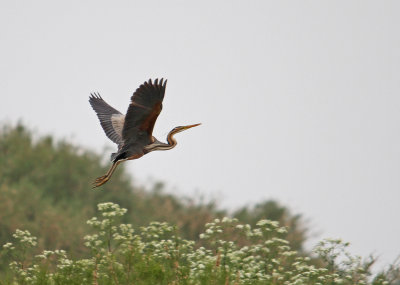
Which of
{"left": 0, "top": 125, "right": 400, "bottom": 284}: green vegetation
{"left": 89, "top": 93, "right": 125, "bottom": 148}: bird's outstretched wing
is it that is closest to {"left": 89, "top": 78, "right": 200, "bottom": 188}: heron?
{"left": 89, "top": 93, "right": 125, "bottom": 148}: bird's outstretched wing

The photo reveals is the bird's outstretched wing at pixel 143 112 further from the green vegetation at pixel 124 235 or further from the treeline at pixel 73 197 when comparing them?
the treeline at pixel 73 197

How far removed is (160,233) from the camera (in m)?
10.4

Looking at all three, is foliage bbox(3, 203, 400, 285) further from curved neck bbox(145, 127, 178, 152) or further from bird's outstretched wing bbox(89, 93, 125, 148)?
bird's outstretched wing bbox(89, 93, 125, 148)

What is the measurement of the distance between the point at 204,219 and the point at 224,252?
1972cm

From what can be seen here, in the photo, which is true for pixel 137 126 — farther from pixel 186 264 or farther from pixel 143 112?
pixel 186 264

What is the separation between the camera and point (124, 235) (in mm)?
10688

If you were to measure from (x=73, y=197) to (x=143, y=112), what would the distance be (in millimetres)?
19275

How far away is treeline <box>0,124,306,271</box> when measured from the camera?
88.8ft

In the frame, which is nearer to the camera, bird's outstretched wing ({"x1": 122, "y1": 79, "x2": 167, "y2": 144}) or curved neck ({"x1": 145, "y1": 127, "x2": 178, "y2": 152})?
bird's outstretched wing ({"x1": 122, "y1": 79, "x2": 167, "y2": 144})

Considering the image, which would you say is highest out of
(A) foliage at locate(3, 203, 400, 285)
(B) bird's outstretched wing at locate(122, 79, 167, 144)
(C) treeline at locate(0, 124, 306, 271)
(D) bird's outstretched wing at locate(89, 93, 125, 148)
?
(C) treeline at locate(0, 124, 306, 271)

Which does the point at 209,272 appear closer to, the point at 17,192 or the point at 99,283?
the point at 99,283

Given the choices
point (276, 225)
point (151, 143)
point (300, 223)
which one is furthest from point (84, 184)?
point (276, 225)

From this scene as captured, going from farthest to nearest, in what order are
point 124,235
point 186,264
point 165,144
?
point 165,144
point 124,235
point 186,264

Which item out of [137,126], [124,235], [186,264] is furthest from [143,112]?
[186,264]
